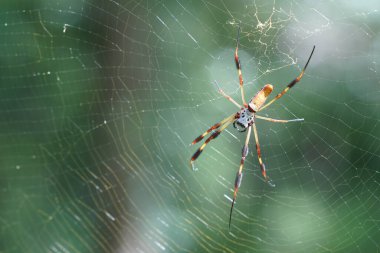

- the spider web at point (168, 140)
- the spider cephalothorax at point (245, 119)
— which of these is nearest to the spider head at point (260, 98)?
the spider cephalothorax at point (245, 119)

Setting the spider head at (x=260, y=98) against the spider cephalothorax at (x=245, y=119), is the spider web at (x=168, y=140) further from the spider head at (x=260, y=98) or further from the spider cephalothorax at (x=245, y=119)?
the spider head at (x=260, y=98)

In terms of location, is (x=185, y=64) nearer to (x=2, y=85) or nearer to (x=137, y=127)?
(x=137, y=127)

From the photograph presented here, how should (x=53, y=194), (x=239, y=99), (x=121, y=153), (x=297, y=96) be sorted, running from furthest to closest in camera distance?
(x=53, y=194), (x=121, y=153), (x=239, y=99), (x=297, y=96)

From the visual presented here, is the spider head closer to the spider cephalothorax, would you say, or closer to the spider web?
the spider cephalothorax

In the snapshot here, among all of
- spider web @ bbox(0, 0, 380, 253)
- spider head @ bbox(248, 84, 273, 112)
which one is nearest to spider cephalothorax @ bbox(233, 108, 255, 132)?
spider head @ bbox(248, 84, 273, 112)

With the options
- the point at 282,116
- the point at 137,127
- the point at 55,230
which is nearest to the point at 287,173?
the point at 282,116

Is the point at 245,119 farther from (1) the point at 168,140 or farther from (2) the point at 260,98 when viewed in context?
(1) the point at 168,140
